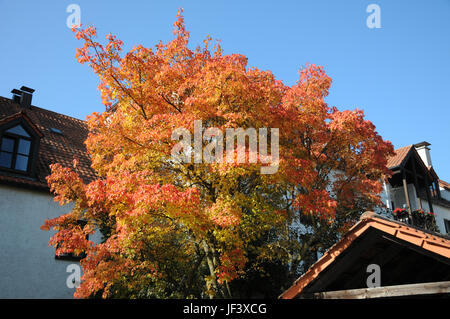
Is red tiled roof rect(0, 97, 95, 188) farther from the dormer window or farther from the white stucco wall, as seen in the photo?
the white stucco wall

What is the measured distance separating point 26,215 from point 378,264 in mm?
13558

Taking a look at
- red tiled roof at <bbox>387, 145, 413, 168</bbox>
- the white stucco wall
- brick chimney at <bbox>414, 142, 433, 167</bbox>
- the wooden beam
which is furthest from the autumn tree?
brick chimney at <bbox>414, 142, 433, 167</bbox>

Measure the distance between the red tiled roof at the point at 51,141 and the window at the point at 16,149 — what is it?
0.47 m

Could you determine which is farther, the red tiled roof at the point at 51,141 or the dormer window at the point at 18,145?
the red tiled roof at the point at 51,141

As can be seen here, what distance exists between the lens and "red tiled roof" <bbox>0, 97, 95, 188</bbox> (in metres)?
15.6

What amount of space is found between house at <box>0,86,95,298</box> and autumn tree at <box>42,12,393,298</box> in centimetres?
310

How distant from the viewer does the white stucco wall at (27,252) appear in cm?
1372

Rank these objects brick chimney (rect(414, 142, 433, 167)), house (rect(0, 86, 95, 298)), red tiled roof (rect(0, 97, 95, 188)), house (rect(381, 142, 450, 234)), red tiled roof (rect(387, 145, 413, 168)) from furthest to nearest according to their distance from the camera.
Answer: brick chimney (rect(414, 142, 433, 167)) → house (rect(381, 142, 450, 234)) → red tiled roof (rect(387, 145, 413, 168)) → red tiled roof (rect(0, 97, 95, 188)) → house (rect(0, 86, 95, 298))

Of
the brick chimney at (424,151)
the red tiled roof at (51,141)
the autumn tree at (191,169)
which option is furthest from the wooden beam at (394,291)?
the brick chimney at (424,151)

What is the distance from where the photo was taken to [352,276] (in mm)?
6750

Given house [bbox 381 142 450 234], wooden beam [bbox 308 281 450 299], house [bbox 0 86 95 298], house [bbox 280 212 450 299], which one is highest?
house [bbox 381 142 450 234]

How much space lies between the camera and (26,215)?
14.7 metres

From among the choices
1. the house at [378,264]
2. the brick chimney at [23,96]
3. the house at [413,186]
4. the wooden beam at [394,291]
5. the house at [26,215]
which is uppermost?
the brick chimney at [23,96]

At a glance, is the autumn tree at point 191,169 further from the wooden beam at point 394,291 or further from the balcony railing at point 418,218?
the balcony railing at point 418,218
